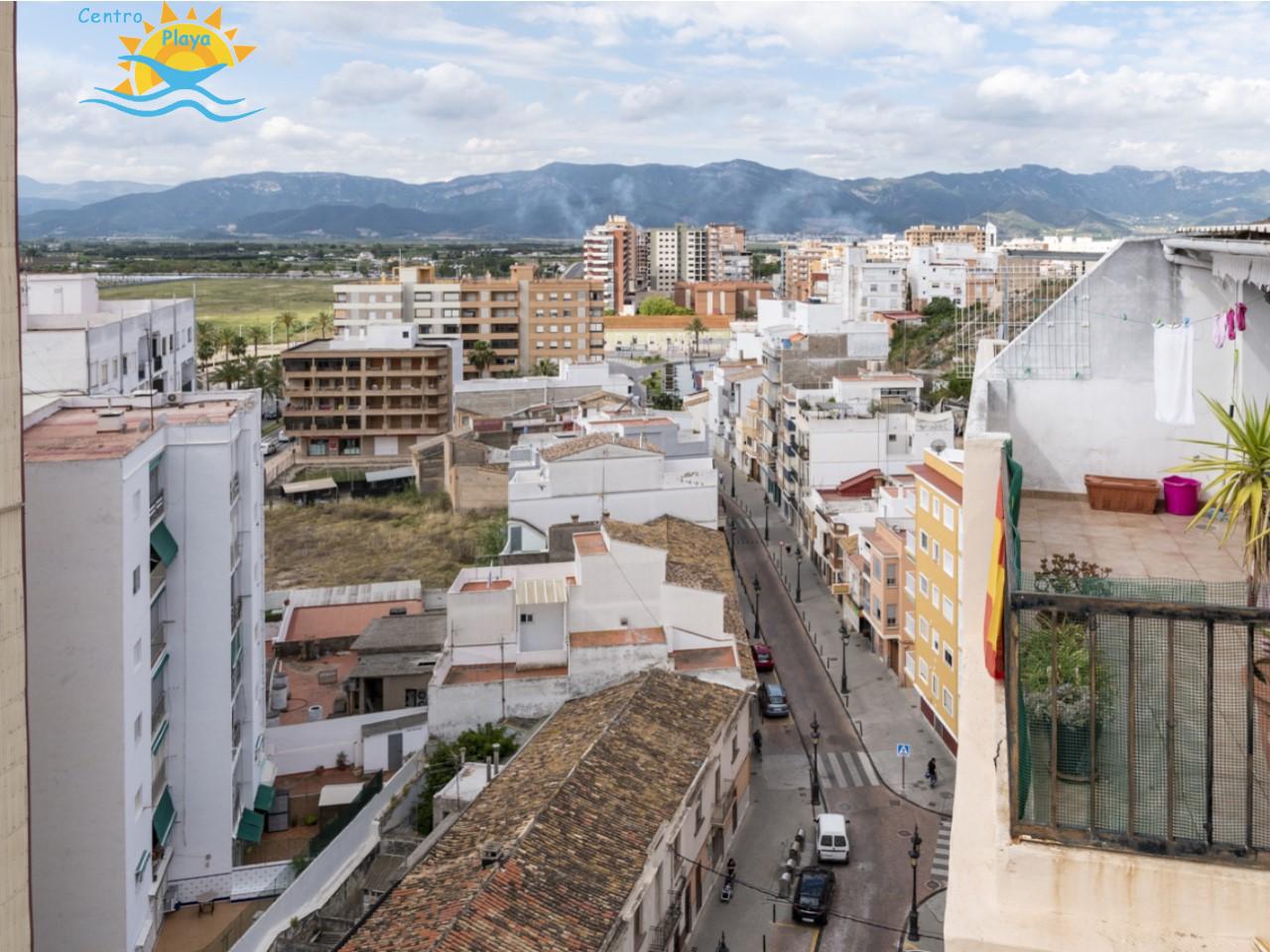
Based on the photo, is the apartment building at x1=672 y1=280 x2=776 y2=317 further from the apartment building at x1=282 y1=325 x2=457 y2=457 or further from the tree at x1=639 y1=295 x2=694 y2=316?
the apartment building at x1=282 y1=325 x2=457 y2=457

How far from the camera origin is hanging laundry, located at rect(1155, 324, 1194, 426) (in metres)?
9.01

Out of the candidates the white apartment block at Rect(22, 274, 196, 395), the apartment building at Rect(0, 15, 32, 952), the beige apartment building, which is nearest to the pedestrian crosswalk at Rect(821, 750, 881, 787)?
the apartment building at Rect(0, 15, 32, 952)

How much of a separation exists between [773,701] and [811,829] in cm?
638

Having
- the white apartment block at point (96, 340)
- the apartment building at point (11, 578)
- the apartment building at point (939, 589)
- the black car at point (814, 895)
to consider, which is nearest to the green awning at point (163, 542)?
the apartment building at point (11, 578)

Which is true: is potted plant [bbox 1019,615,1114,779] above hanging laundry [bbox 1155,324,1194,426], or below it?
below

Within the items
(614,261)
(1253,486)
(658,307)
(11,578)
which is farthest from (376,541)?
(614,261)

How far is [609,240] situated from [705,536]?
113m

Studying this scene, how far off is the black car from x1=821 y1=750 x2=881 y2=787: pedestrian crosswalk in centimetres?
506

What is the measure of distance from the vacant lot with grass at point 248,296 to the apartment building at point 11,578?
101449 mm

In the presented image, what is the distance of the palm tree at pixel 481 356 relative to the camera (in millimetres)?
80375

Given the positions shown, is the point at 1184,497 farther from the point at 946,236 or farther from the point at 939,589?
the point at 946,236

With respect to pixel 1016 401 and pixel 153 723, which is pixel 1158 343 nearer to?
pixel 1016 401

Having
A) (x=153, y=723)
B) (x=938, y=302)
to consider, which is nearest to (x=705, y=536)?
(x=153, y=723)

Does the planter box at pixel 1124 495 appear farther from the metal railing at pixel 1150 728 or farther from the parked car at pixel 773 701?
the parked car at pixel 773 701
